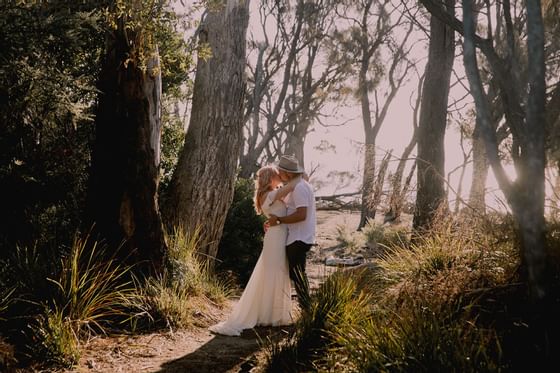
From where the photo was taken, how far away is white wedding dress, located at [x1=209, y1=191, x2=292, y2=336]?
21.8ft

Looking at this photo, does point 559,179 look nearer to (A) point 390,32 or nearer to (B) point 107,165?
(B) point 107,165

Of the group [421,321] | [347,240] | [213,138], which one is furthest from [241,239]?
[421,321]

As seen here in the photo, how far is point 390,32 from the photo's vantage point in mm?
24375

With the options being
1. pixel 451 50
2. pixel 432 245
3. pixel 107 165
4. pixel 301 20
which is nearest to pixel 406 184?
pixel 432 245

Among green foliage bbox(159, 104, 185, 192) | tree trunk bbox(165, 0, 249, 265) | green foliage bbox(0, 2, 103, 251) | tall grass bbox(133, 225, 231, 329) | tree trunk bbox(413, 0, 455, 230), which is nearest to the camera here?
green foliage bbox(0, 2, 103, 251)

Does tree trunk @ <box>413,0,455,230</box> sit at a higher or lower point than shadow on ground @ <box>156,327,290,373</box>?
higher

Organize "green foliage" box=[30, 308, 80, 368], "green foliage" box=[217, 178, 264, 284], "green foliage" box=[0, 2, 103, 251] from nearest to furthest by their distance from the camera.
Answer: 1. "green foliage" box=[30, 308, 80, 368]
2. "green foliage" box=[0, 2, 103, 251]
3. "green foliage" box=[217, 178, 264, 284]

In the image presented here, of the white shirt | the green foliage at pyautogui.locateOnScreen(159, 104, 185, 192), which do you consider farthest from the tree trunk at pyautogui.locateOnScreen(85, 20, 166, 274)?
the green foliage at pyautogui.locateOnScreen(159, 104, 185, 192)

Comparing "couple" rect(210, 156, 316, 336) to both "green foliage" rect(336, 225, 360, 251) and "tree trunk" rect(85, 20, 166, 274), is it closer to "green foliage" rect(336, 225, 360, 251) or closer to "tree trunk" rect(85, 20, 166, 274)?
"tree trunk" rect(85, 20, 166, 274)

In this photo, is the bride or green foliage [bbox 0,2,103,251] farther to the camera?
the bride

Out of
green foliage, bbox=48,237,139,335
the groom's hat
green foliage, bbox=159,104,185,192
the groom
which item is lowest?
green foliage, bbox=48,237,139,335

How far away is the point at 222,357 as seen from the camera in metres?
5.49

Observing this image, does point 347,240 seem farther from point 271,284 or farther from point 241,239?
point 271,284

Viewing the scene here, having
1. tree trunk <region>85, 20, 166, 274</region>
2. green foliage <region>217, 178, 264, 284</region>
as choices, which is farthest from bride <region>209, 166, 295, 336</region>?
green foliage <region>217, 178, 264, 284</region>
